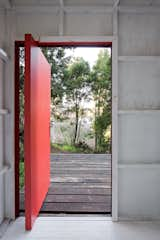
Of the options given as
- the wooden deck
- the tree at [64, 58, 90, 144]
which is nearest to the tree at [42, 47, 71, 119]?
the tree at [64, 58, 90, 144]

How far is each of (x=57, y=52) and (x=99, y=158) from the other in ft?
9.88

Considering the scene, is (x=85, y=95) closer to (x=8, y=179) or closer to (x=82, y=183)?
(x=82, y=183)

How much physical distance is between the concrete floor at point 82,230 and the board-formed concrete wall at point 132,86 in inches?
10.2

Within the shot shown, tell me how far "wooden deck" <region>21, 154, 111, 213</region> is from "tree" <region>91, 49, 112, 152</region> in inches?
20.0

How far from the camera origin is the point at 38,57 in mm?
3771

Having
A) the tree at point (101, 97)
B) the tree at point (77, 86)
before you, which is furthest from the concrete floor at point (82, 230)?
the tree at point (77, 86)

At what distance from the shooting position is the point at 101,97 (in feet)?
25.2

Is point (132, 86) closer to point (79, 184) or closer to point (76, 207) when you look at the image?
point (76, 207)

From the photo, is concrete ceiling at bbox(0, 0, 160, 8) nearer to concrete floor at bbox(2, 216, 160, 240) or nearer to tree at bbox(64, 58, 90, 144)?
concrete floor at bbox(2, 216, 160, 240)

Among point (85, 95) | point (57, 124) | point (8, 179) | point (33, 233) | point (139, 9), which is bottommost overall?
point (33, 233)

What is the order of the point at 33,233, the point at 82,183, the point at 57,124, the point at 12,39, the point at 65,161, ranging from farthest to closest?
the point at 57,124
the point at 65,161
the point at 82,183
the point at 12,39
the point at 33,233

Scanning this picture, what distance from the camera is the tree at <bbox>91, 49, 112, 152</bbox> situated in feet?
24.8

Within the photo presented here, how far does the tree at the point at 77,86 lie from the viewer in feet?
25.0

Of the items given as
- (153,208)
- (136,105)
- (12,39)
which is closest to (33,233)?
(153,208)
